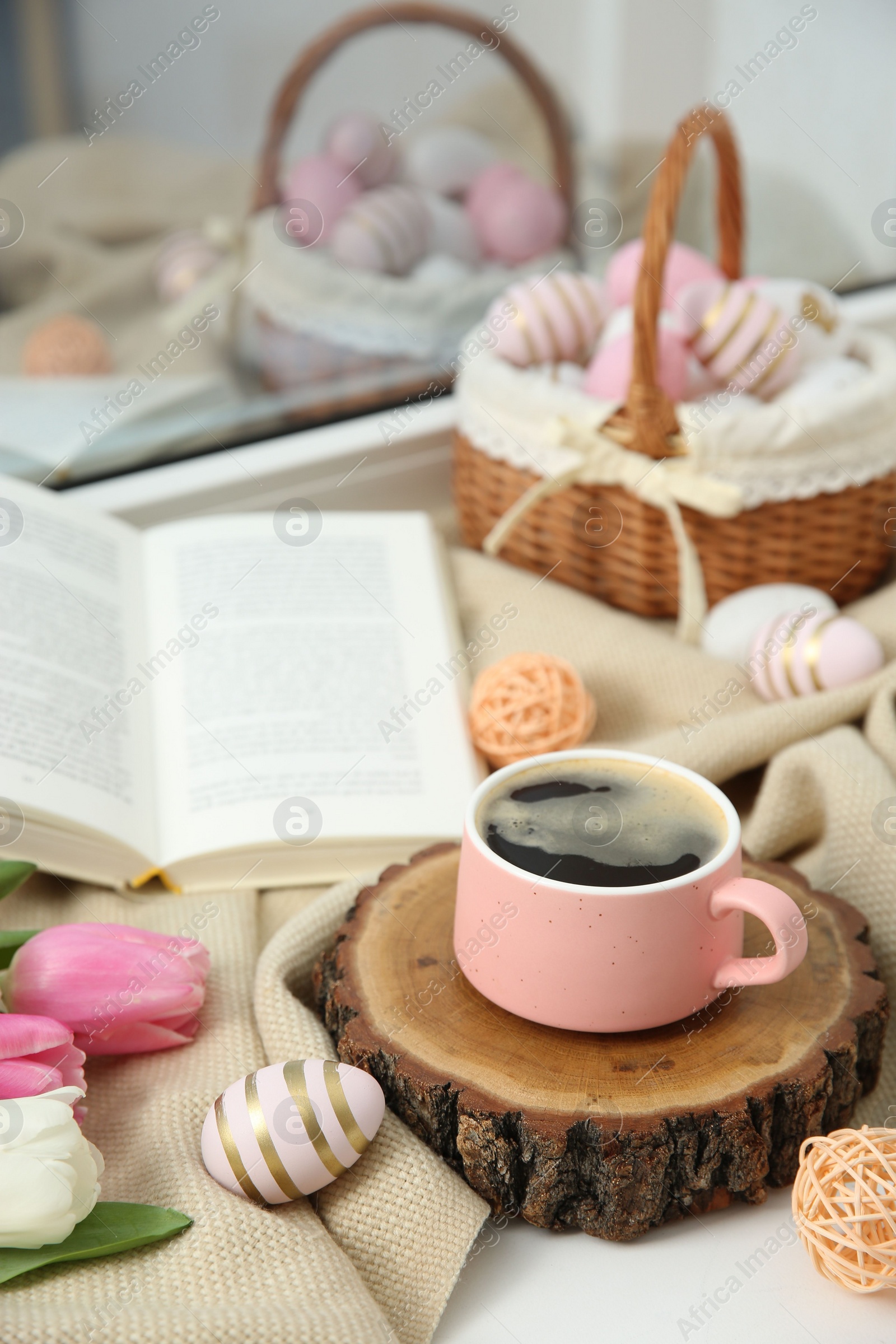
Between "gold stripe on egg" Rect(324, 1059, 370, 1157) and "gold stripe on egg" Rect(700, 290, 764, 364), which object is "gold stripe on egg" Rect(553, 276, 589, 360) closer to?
"gold stripe on egg" Rect(700, 290, 764, 364)

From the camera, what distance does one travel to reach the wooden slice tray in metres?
0.51

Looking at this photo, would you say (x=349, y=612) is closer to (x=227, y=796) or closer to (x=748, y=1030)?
(x=227, y=796)

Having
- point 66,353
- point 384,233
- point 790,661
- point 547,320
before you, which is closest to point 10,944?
point 790,661

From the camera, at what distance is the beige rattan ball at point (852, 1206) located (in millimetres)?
478

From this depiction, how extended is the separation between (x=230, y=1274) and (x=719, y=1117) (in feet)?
0.68

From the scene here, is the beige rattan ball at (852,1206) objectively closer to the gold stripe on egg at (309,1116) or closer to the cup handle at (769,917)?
Answer: the cup handle at (769,917)

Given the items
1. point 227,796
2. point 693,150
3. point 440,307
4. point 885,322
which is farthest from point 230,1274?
point 885,322

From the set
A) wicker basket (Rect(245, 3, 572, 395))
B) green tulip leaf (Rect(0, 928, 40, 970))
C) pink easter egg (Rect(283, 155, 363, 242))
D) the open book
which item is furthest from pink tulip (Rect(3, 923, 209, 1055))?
pink easter egg (Rect(283, 155, 363, 242))

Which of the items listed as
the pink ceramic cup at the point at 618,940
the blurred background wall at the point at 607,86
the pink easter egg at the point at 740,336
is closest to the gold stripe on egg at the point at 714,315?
the pink easter egg at the point at 740,336

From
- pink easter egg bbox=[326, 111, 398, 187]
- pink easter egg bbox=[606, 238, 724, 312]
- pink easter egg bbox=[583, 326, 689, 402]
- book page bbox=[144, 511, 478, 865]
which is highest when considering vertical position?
pink easter egg bbox=[606, 238, 724, 312]

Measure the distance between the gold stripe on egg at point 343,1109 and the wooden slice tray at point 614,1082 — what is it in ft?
0.10

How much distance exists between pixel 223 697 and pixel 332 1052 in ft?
0.94

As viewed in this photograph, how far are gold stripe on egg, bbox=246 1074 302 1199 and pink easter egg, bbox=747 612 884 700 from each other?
48 centimetres

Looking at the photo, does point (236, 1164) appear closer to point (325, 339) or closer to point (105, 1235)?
point (105, 1235)
